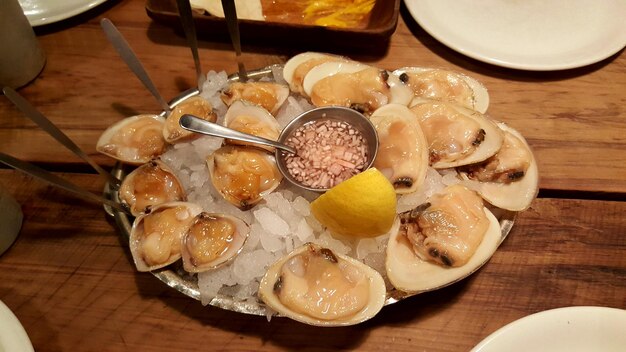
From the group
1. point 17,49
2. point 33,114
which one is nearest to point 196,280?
point 33,114

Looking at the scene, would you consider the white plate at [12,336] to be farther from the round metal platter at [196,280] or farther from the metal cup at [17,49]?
the metal cup at [17,49]

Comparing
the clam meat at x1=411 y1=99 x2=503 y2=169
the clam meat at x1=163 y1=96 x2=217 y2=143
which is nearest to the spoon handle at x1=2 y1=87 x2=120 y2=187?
the clam meat at x1=163 y1=96 x2=217 y2=143

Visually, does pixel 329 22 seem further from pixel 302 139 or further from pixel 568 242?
pixel 568 242

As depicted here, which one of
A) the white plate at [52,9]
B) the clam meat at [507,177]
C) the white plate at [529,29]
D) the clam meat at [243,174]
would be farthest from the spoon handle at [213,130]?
the white plate at [52,9]

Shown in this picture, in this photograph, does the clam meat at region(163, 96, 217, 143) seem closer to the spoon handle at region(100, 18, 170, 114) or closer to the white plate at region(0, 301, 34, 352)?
the spoon handle at region(100, 18, 170, 114)

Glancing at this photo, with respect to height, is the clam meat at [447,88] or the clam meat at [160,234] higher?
the clam meat at [447,88]

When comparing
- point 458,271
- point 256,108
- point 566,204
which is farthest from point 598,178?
point 256,108
